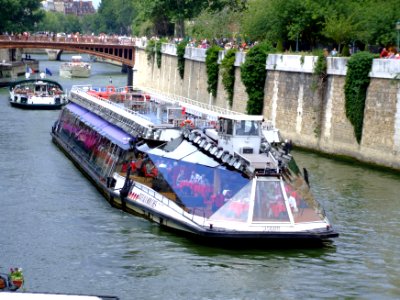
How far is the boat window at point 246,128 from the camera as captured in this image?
2688 cm

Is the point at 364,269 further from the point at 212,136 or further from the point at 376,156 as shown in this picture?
the point at 376,156

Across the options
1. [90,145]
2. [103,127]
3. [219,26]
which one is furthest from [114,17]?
[103,127]

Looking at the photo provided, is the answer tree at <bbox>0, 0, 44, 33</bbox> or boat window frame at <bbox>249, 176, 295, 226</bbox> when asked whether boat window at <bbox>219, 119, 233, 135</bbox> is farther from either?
tree at <bbox>0, 0, 44, 33</bbox>

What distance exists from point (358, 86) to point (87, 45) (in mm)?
52965

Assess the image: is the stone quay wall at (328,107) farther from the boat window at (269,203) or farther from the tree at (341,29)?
the boat window at (269,203)

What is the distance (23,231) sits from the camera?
1007 inches

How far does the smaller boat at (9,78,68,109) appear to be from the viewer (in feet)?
201

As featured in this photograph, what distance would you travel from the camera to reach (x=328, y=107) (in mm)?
41500

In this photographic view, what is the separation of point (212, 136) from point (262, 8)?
28.6 meters

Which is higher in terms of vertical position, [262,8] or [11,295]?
[262,8]

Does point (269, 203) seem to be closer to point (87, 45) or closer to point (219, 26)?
point (219, 26)

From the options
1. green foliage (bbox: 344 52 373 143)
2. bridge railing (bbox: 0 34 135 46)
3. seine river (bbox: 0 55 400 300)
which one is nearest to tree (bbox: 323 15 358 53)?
green foliage (bbox: 344 52 373 143)

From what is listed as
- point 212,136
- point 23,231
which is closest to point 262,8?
point 212,136

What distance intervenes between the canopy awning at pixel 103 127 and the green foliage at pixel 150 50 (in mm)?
28966
